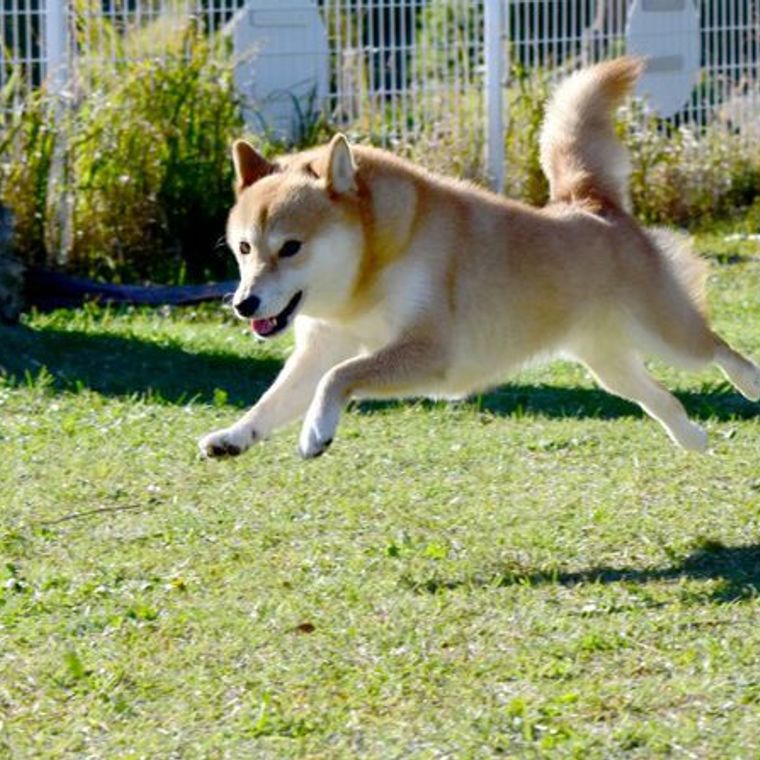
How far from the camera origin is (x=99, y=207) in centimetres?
1133

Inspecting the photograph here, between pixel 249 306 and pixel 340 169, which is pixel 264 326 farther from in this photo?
pixel 340 169

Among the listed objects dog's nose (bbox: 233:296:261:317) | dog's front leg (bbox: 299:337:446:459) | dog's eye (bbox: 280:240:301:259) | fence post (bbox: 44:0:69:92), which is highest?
fence post (bbox: 44:0:69:92)

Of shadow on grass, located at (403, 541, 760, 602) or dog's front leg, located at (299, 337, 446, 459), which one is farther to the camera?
dog's front leg, located at (299, 337, 446, 459)

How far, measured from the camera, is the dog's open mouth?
5.81m

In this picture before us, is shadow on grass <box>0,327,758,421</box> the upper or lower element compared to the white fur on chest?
lower

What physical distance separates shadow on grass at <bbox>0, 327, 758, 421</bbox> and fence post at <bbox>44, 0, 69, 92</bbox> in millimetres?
2529

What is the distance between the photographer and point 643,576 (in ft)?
18.2

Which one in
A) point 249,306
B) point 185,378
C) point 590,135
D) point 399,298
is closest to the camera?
point 249,306

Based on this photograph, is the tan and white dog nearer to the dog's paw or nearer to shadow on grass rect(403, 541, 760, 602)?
the dog's paw

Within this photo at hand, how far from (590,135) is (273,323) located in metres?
1.62

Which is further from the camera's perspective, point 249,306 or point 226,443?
point 226,443

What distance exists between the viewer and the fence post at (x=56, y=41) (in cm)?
1120

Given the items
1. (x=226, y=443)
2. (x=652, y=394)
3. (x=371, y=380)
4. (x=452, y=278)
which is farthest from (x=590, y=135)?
(x=226, y=443)

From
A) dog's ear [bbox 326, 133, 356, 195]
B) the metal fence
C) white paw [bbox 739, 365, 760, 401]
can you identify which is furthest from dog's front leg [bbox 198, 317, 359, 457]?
the metal fence
